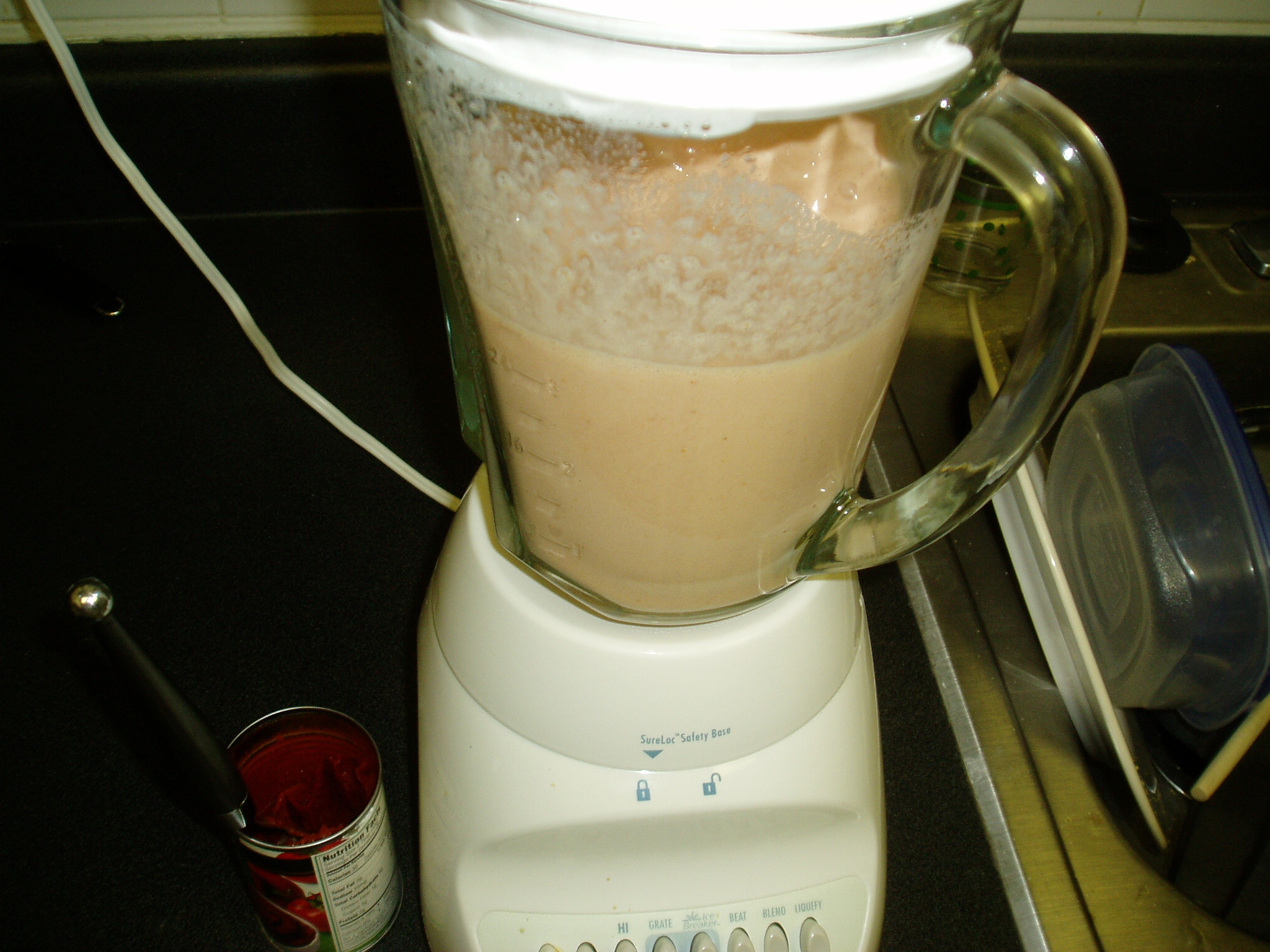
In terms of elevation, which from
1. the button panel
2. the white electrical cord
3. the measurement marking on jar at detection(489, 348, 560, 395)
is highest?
the white electrical cord

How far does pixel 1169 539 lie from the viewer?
1.59 feet

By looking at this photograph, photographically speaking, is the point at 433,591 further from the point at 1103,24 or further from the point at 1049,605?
the point at 1103,24

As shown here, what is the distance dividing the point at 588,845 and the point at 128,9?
0.64 metres

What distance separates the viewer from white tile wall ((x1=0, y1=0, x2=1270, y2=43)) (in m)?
0.63

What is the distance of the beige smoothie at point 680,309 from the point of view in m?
0.25

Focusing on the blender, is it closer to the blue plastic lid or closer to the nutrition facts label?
the nutrition facts label

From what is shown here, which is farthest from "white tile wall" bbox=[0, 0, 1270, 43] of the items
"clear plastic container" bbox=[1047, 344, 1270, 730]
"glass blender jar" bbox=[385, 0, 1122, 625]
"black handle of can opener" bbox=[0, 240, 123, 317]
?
"glass blender jar" bbox=[385, 0, 1122, 625]

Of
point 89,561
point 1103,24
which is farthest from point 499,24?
point 1103,24

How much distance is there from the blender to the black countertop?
0.13 m

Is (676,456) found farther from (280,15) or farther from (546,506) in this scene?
(280,15)

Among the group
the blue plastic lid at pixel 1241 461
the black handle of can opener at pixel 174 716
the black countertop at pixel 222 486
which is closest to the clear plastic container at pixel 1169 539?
the blue plastic lid at pixel 1241 461

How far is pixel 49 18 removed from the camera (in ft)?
1.92

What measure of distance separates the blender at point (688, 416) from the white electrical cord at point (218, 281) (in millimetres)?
208

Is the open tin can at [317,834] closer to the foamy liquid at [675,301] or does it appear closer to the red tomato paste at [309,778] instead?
the red tomato paste at [309,778]
